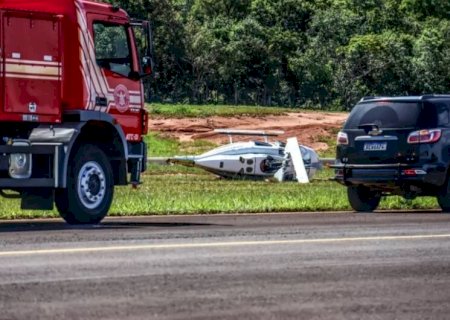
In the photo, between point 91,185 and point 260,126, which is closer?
point 91,185

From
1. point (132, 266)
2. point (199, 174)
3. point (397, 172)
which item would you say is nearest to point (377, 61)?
point (199, 174)

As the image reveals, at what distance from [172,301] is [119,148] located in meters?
10.0

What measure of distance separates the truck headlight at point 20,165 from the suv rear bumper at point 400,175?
20.8ft

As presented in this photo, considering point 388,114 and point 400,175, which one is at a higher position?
point 388,114

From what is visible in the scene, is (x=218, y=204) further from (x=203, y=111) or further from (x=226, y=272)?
(x=203, y=111)

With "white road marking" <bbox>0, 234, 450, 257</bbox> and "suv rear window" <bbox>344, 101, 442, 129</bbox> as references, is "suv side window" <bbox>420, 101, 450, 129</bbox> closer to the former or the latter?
"suv rear window" <bbox>344, 101, 442, 129</bbox>

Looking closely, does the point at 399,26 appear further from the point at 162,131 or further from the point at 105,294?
the point at 105,294

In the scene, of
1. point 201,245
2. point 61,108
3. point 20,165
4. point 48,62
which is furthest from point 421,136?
point 201,245

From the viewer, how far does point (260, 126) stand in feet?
193

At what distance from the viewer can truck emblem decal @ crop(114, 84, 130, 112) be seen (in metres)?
18.9

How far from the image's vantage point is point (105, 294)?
30.6 feet

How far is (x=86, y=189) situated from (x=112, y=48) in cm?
217

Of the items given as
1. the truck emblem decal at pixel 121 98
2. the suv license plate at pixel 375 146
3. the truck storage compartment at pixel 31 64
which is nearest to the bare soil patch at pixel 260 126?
the suv license plate at pixel 375 146

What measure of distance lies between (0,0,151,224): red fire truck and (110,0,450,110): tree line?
46.2m
